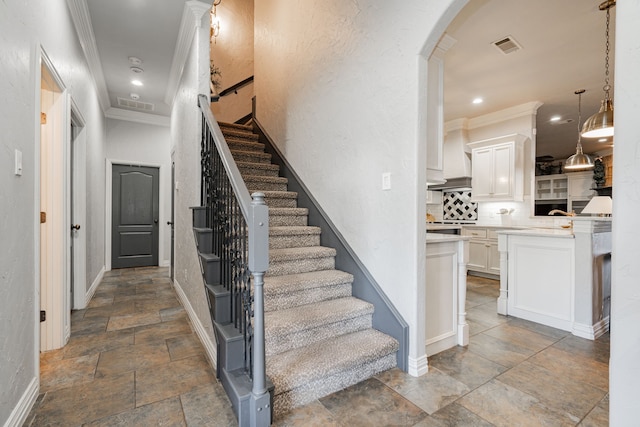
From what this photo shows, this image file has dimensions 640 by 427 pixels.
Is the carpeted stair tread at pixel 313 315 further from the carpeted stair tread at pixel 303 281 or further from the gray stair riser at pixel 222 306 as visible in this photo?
the gray stair riser at pixel 222 306

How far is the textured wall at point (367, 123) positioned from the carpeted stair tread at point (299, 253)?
0.76 ft

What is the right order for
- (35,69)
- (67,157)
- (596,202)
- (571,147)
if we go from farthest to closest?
(571,147) < (596,202) < (67,157) < (35,69)

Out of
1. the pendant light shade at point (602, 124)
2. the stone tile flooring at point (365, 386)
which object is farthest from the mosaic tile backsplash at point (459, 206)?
the stone tile flooring at point (365, 386)

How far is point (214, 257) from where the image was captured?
2.30 metres

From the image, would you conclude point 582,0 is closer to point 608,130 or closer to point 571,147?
point 608,130

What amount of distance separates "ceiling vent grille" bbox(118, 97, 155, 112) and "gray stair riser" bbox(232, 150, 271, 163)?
8.76 feet

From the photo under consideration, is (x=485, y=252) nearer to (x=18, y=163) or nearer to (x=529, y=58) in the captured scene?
(x=529, y=58)

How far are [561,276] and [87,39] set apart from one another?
5.32 meters

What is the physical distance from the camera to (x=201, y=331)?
2643 mm

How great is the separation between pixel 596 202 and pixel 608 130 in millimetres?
1742

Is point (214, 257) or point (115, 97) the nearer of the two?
point (214, 257)

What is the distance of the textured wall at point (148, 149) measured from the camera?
5.61m

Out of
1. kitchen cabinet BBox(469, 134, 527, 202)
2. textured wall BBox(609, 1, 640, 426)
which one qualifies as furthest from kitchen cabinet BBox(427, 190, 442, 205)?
textured wall BBox(609, 1, 640, 426)

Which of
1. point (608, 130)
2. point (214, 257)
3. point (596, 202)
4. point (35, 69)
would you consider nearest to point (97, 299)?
point (214, 257)
